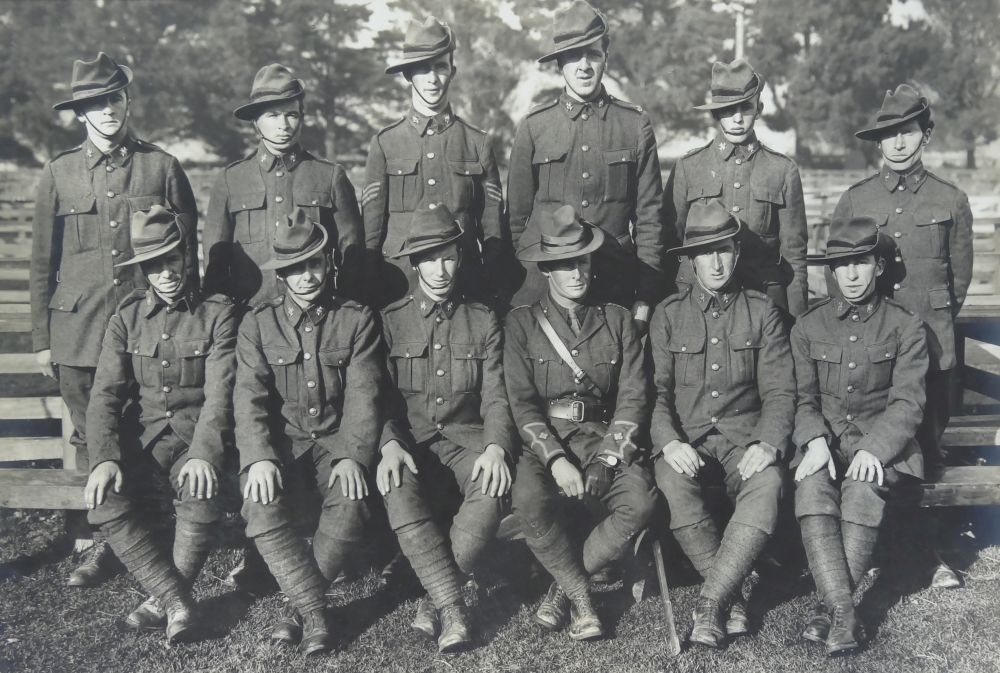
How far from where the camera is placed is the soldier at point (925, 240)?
14.3ft

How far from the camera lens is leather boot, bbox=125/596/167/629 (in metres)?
3.71

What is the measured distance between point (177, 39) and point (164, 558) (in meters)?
19.4

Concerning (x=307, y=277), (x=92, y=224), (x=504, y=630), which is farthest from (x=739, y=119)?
(x=92, y=224)

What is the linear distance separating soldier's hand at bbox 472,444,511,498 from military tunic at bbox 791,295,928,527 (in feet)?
4.07

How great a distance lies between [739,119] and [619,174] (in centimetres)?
65

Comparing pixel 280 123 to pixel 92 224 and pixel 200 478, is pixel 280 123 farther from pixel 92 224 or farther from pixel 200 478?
pixel 200 478

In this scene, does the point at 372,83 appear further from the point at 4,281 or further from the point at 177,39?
the point at 4,281

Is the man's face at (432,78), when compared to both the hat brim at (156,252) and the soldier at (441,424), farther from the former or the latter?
the hat brim at (156,252)

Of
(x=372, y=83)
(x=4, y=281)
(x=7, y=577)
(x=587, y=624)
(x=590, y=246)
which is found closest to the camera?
(x=587, y=624)

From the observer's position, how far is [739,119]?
439 centimetres

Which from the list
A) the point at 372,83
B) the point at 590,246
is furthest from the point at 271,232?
the point at 372,83

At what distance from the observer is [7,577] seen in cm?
425

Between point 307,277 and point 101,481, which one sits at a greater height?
point 307,277

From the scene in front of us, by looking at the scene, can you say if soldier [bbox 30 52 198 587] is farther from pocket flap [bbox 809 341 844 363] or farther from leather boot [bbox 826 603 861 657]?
leather boot [bbox 826 603 861 657]
